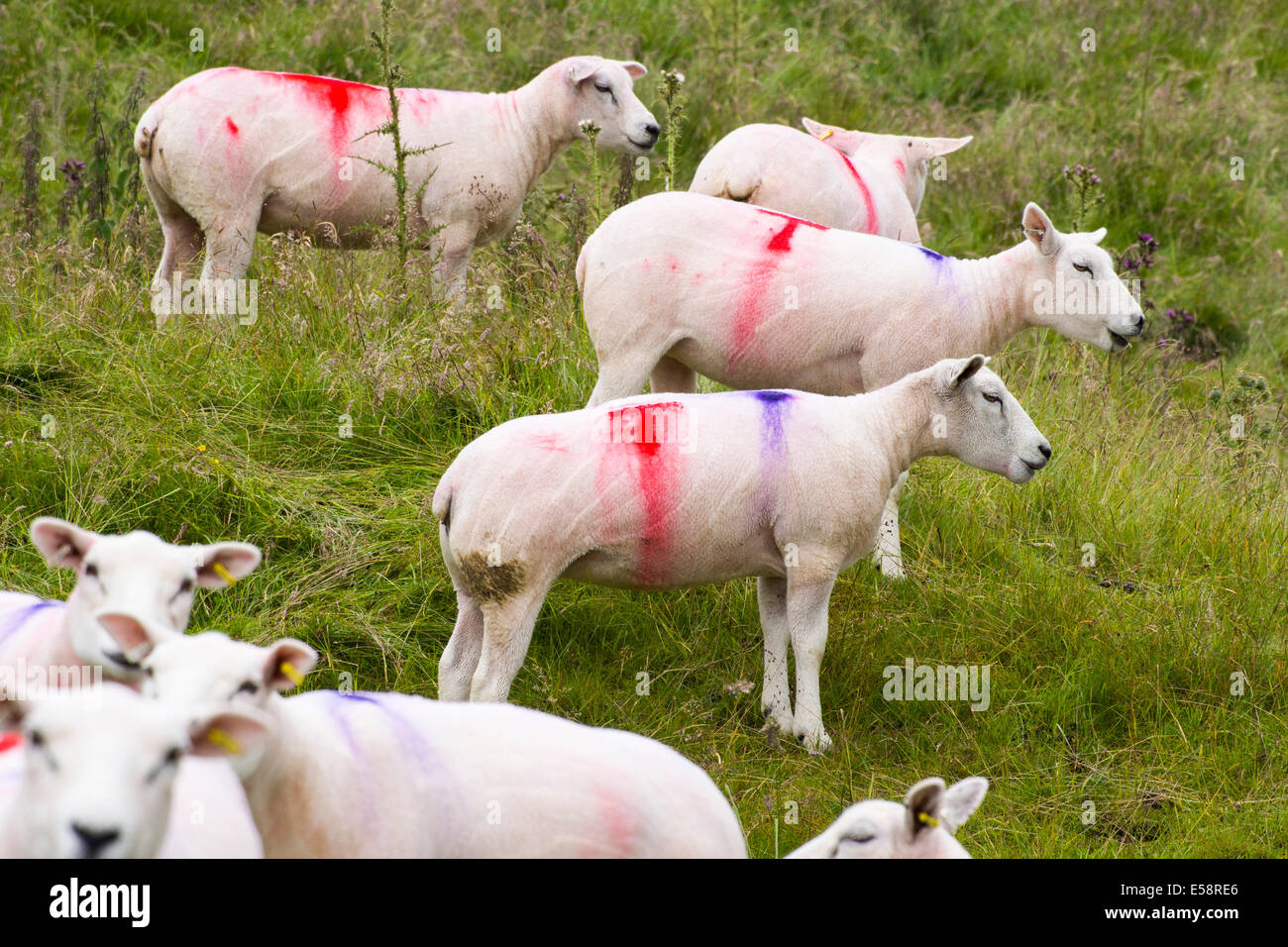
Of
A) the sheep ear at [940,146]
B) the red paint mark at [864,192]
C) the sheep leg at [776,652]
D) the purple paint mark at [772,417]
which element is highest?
the sheep ear at [940,146]

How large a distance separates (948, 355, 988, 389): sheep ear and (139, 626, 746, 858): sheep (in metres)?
1.91

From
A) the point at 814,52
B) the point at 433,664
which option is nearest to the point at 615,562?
the point at 433,664

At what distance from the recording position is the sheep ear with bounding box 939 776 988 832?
3.25m

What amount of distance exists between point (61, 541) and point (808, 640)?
6.86ft

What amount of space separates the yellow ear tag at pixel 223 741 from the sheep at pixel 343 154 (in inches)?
153

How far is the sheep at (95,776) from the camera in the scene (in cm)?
215

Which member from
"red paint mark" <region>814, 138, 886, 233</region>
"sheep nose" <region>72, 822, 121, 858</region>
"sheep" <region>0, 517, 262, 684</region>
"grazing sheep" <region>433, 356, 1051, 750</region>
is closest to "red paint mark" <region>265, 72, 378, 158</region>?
"red paint mark" <region>814, 138, 886, 233</region>

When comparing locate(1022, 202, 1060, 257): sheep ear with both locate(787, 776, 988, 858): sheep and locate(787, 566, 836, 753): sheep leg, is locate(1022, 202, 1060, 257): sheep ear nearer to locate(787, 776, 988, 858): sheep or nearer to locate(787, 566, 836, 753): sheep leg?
locate(787, 566, 836, 753): sheep leg

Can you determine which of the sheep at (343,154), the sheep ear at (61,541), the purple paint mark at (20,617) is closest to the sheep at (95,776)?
the sheep ear at (61,541)

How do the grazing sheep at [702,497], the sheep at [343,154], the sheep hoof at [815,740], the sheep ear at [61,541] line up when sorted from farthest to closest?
the sheep at [343,154] < the sheep hoof at [815,740] < the grazing sheep at [702,497] < the sheep ear at [61,541]

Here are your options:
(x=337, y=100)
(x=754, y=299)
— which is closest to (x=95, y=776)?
(x=754, y=299)

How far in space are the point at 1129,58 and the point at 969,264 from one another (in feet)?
21.3

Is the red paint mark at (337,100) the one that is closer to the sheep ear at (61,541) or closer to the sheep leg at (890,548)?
the sheep leg at (890,548)

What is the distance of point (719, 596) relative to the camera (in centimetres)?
513
